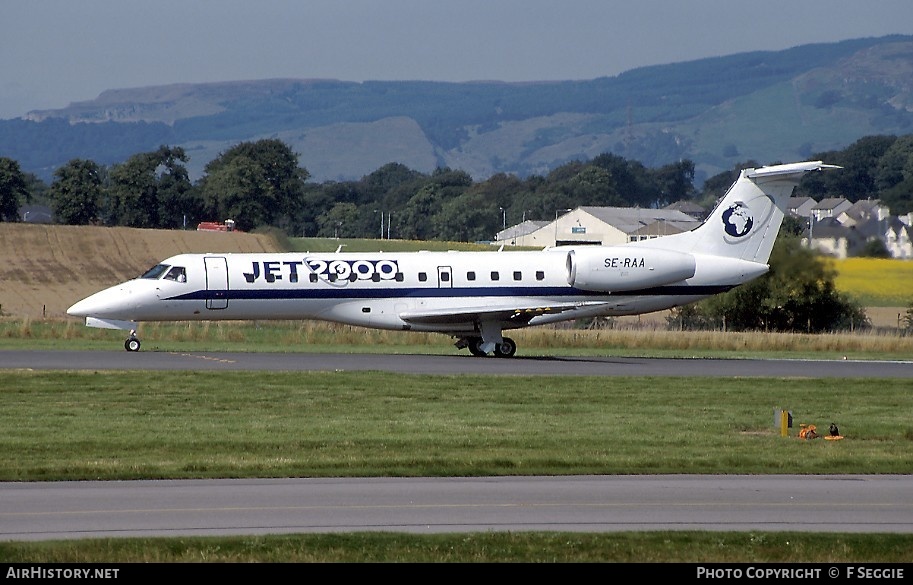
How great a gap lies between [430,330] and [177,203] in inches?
3221

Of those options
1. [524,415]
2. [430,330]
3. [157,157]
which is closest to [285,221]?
[157,157]

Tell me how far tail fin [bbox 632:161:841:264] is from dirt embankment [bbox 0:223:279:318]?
4161cm

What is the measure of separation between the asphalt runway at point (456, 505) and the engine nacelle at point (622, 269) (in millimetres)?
20874

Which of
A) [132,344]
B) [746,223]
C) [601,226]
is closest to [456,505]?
[132,344]

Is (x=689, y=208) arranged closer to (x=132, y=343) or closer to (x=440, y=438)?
(x=132, y=343)

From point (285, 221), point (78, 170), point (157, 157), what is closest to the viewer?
point (78, 170)

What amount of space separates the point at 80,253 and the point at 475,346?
169ft

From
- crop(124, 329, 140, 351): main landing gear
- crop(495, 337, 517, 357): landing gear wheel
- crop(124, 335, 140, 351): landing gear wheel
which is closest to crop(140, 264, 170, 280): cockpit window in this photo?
crop(124, 329, 140, 351): main landing gear

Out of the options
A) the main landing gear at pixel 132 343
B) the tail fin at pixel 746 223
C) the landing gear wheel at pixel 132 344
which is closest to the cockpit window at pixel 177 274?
the main landing gear at pixel 132 343

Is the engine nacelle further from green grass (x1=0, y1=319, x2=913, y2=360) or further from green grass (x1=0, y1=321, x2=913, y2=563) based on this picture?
green grass (x1=0, y1=321, x2=913, y2=563)

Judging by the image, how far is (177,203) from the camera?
378 ft

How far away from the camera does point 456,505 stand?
14.4m

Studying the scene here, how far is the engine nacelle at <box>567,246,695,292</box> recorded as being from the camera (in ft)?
124
